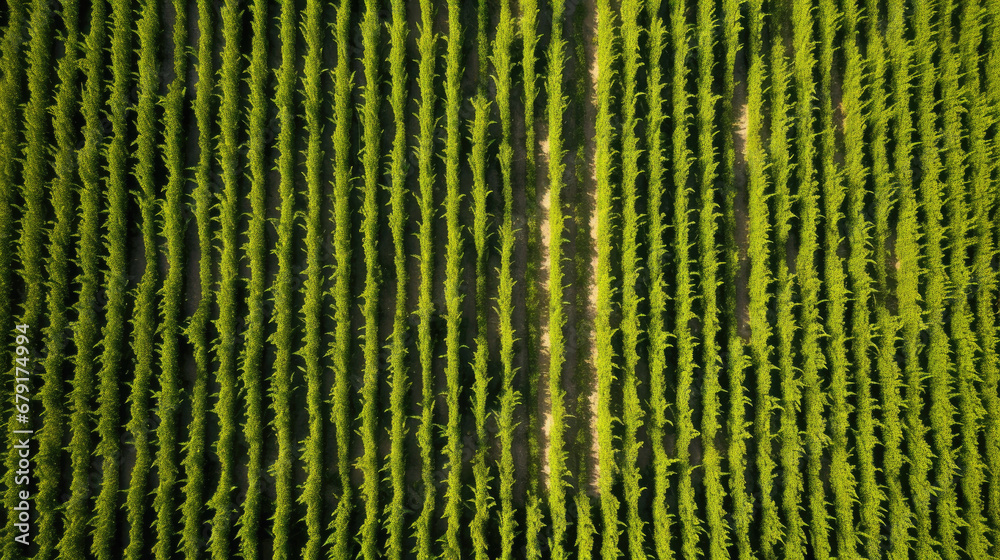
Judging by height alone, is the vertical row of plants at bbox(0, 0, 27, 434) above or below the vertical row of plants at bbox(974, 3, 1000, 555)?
above

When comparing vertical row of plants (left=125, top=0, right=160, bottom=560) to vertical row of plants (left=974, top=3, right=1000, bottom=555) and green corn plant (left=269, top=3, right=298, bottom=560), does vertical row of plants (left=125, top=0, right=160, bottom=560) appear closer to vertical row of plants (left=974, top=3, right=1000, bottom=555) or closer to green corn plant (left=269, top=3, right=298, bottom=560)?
green corn plant (left=269, top=3, right=298, bottom=560)

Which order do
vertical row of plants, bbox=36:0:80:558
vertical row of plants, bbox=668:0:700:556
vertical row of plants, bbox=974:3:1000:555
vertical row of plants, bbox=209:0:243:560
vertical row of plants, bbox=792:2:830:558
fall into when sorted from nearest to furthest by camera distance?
vertical row of plants, bbox=36:0:80:558
vertical row of plants, bbox=209:0:243:560
vertical row of plants, bbox=668:0:700:556
vertical row of plants, bbox=792:2:830:558
vertical row of plants, bbox=974:3:1000:555

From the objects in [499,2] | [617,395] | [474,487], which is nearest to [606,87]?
[499,2]

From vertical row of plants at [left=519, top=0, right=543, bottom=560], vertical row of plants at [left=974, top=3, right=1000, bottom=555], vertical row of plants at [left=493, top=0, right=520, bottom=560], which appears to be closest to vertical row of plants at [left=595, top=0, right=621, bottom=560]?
vertical row of plants at [left=519, top=0, right=543, bottom=560]

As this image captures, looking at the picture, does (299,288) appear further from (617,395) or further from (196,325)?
(617,395)

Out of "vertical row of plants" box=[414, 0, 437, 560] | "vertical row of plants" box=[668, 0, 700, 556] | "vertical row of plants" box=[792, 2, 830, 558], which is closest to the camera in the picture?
"vertical row of plants" box=[414, 0, 437, 560]

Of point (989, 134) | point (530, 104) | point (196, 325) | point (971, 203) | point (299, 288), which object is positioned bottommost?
point (196, 325)

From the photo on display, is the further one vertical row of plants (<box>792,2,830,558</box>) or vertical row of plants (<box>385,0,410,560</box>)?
vertical row of plants (<box>792,2,830,558</box>)
